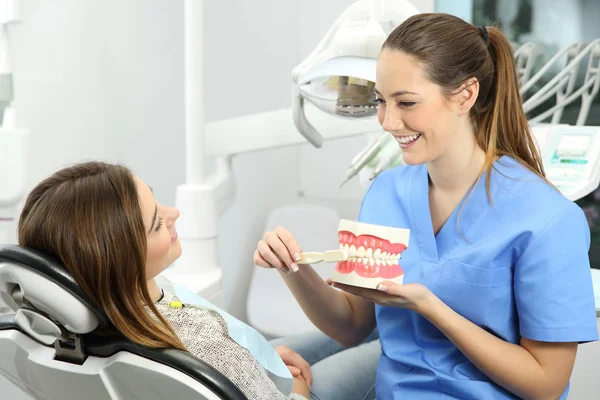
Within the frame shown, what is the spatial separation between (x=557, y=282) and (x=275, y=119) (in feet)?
2.60

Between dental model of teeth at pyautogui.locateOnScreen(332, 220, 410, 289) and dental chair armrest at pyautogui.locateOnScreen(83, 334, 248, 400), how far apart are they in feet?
1.19

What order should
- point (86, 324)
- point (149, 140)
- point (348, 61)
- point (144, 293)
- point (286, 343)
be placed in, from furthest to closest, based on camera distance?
point (149, 140), point (286, 343), point (348, 61), point (144, 293), point (86, 324)

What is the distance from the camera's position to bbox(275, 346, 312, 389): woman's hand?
4.69 feet

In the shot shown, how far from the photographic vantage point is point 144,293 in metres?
0.96

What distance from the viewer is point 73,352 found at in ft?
2.95

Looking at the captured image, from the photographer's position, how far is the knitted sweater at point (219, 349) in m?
0.98

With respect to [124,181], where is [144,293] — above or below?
below

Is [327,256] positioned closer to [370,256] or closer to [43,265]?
[370,256]

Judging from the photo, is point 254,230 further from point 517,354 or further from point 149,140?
point 517,354

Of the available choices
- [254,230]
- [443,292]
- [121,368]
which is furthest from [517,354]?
[254,230]

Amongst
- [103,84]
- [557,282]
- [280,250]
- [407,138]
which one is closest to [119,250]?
[280,250]

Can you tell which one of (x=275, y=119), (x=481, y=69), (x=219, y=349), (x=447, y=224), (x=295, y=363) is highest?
(x=481, y=69)

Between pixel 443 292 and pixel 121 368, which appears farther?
pixel 443 292

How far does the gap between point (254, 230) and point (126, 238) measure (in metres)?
2.03
